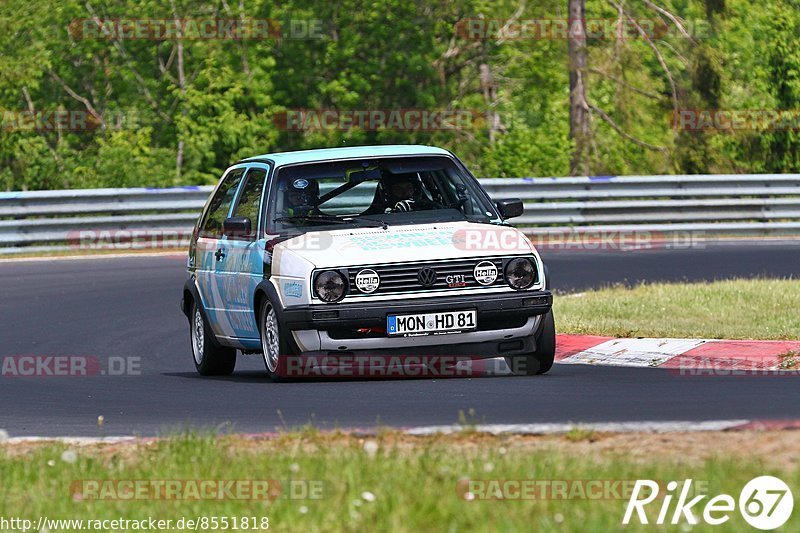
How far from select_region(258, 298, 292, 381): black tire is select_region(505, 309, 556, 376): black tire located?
1.68 meters

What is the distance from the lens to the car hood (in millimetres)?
10219

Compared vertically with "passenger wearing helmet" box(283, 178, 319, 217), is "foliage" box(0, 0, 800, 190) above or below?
below

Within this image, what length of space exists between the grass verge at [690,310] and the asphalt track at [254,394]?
1.75m

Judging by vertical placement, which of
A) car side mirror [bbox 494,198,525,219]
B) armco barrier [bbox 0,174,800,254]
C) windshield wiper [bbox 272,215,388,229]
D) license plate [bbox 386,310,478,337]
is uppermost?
windshield wiper [bbox 272,215,388,229]

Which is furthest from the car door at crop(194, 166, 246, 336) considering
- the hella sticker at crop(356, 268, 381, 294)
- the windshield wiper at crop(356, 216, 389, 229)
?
the hella sticker at crop(356, 268, 381, 294)

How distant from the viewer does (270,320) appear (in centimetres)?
1070

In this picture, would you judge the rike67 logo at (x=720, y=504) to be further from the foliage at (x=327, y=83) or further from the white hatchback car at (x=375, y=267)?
the foliage at (x=327, y=83)

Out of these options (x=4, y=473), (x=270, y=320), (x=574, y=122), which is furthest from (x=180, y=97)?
(x=4, y=473)

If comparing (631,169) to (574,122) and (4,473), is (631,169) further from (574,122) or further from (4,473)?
(4,473)

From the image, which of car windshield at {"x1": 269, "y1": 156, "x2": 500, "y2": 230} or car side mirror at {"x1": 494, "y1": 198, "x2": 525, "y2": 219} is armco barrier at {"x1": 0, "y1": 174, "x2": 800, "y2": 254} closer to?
car windshield at {"x1": 269, "y1": 156, "x2": 500, "y2": 230}

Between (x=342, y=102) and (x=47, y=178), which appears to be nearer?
(x=47, y=178)

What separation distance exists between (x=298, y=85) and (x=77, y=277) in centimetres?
1433

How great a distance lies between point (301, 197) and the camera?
11281mm

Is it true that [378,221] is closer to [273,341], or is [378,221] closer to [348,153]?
[348,153]
